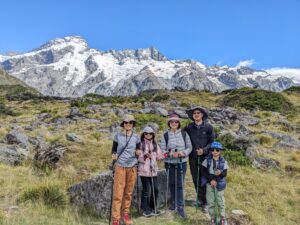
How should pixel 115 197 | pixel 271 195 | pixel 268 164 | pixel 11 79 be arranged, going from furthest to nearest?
pixel 11 79 < pixel 268 164 < pixel 271 195 < pixel 115 197

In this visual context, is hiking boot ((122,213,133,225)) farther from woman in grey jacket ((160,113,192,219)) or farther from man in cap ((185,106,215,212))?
man in cap ((185,106,215,212))

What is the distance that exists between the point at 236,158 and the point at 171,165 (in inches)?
229

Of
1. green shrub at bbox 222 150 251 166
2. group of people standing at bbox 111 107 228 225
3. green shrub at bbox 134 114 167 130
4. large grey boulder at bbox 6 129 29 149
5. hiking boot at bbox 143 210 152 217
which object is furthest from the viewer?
green shrub at bbox 134 114 167 130

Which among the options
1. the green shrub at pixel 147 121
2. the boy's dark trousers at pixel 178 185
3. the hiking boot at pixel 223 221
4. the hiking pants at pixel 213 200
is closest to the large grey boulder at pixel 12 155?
the boy's dark trousers at pixel 178 185

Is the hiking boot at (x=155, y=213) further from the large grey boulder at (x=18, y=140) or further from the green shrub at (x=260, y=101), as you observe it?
the green shrub at (x=260, y=101)

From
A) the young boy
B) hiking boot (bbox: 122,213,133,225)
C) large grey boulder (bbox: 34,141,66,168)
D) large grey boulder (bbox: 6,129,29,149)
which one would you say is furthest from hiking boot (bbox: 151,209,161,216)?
large grey boulder (bbox: 6,129,29,149)

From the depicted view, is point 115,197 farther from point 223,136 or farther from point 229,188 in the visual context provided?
point 223,136

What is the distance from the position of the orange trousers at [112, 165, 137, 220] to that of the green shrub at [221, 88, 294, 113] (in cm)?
3381

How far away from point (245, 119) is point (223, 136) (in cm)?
1148

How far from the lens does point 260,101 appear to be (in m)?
43.6

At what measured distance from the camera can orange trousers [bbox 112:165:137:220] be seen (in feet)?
26.3

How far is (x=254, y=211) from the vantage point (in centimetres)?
946

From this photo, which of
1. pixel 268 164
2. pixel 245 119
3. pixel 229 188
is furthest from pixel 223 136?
pixel 245 119

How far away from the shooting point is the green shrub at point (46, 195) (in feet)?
29.9
